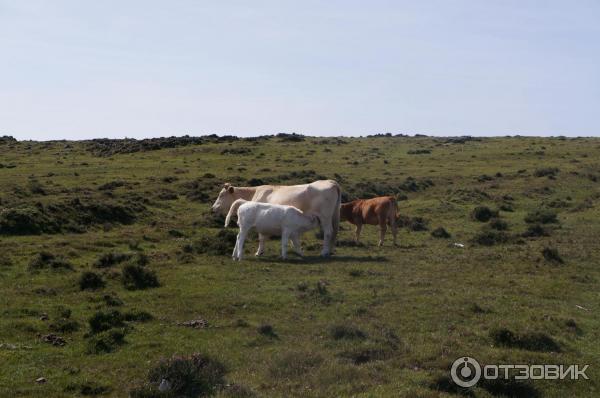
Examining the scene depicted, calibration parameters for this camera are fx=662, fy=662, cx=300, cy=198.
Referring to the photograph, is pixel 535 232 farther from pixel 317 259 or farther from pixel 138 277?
pixel 138 277

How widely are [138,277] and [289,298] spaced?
13.4 ft

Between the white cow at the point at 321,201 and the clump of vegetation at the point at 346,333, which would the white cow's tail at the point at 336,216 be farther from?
the clump of vegetation at the point at 346,333

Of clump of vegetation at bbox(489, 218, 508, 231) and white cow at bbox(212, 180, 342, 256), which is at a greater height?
white cow at bbox(212, 180, 342, 256)

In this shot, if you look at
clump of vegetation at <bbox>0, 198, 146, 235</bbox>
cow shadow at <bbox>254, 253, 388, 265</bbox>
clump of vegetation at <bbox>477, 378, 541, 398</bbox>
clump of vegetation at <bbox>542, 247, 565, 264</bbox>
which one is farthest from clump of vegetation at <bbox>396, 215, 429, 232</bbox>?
clump of vegetation at <bbox>477, 378, 541, 398</bbox>

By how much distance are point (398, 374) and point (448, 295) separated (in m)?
6.02

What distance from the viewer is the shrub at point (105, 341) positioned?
11.4m

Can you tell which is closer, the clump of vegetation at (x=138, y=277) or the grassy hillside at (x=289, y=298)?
the grassy hillside at (x=289, y=298)

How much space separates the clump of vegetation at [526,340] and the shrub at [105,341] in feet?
22.2

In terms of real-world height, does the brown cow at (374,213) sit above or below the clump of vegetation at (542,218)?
above

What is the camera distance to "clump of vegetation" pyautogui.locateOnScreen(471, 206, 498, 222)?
31.8 m

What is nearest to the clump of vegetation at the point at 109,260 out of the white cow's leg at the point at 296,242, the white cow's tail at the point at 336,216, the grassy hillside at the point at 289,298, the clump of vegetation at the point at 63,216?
the grassy hillside at the point at 289,298

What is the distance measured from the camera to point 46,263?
18578 mm

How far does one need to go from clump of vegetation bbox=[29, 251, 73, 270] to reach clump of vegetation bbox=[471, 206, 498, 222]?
20.0 metres

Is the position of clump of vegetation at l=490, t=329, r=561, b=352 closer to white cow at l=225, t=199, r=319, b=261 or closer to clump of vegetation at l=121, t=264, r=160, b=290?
clump of vegetation at l=121, t=264, r=160, b=290
